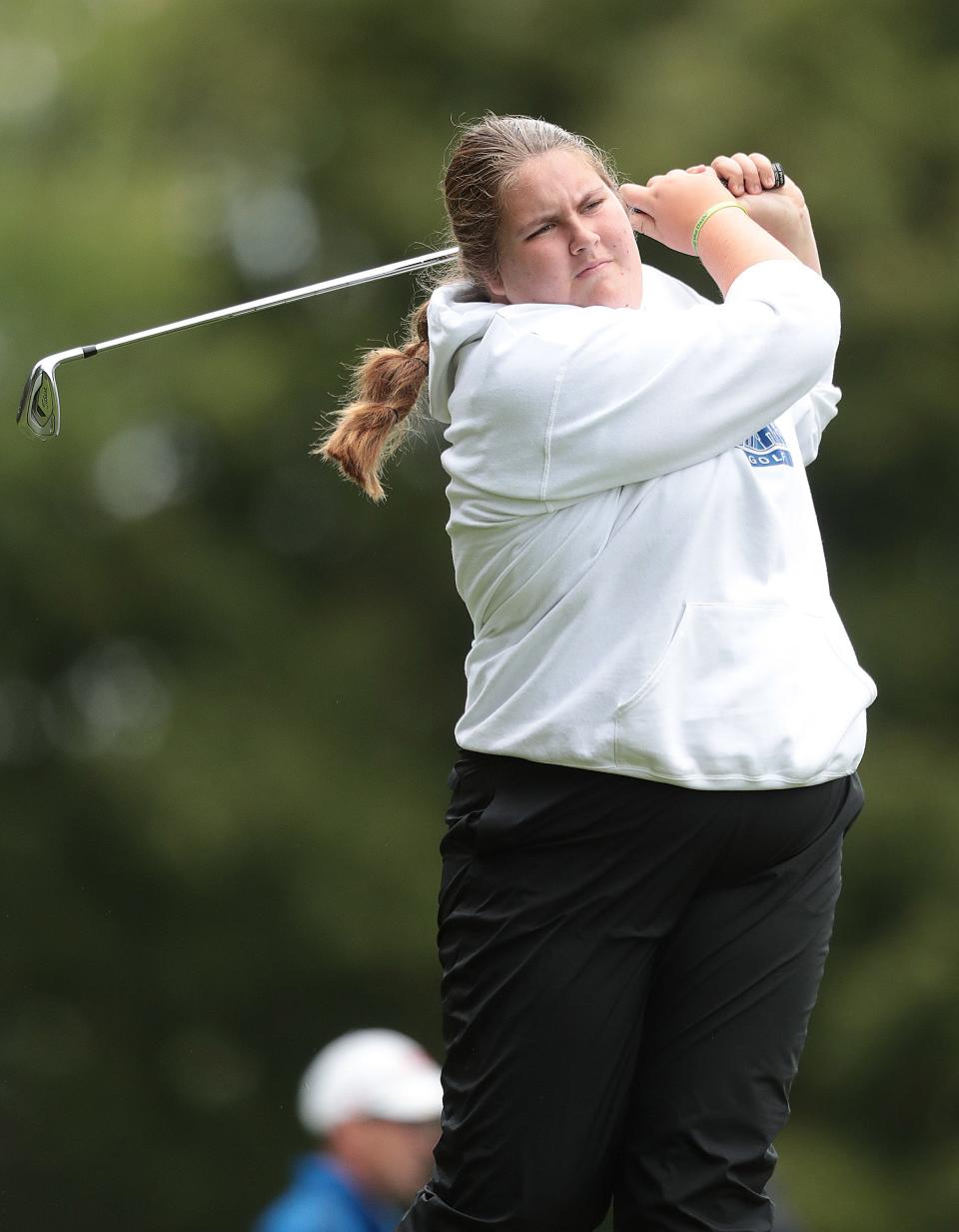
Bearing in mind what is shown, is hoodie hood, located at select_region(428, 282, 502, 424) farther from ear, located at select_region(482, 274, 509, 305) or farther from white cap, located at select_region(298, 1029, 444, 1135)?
white cap, located at select_region(298, 1029, 444, 1135)

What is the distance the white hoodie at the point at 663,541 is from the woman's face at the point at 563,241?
0.05 metres

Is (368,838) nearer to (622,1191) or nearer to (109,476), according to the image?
(109,476)

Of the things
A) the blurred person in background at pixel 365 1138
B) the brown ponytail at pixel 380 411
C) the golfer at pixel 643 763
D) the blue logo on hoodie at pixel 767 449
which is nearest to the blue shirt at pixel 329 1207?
the blurred person in background at pixel 365 1138

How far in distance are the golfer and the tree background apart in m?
4.06

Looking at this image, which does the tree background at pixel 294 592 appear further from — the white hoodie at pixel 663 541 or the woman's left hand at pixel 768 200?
the white hoodie at pixel 663 541

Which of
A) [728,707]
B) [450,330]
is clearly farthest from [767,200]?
[728,707]

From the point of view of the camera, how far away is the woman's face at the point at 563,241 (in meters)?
1.85

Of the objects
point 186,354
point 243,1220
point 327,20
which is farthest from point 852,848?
point 327,20

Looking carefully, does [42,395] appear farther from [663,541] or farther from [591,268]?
[663,541]

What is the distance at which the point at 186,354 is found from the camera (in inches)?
239

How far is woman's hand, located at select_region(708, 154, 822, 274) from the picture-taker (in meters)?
2.04

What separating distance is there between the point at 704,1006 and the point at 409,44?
16.7 feet

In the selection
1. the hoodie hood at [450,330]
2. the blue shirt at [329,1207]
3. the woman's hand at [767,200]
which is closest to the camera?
the hoodie hood at [450,330]

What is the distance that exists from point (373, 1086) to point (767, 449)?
1.36 metres
